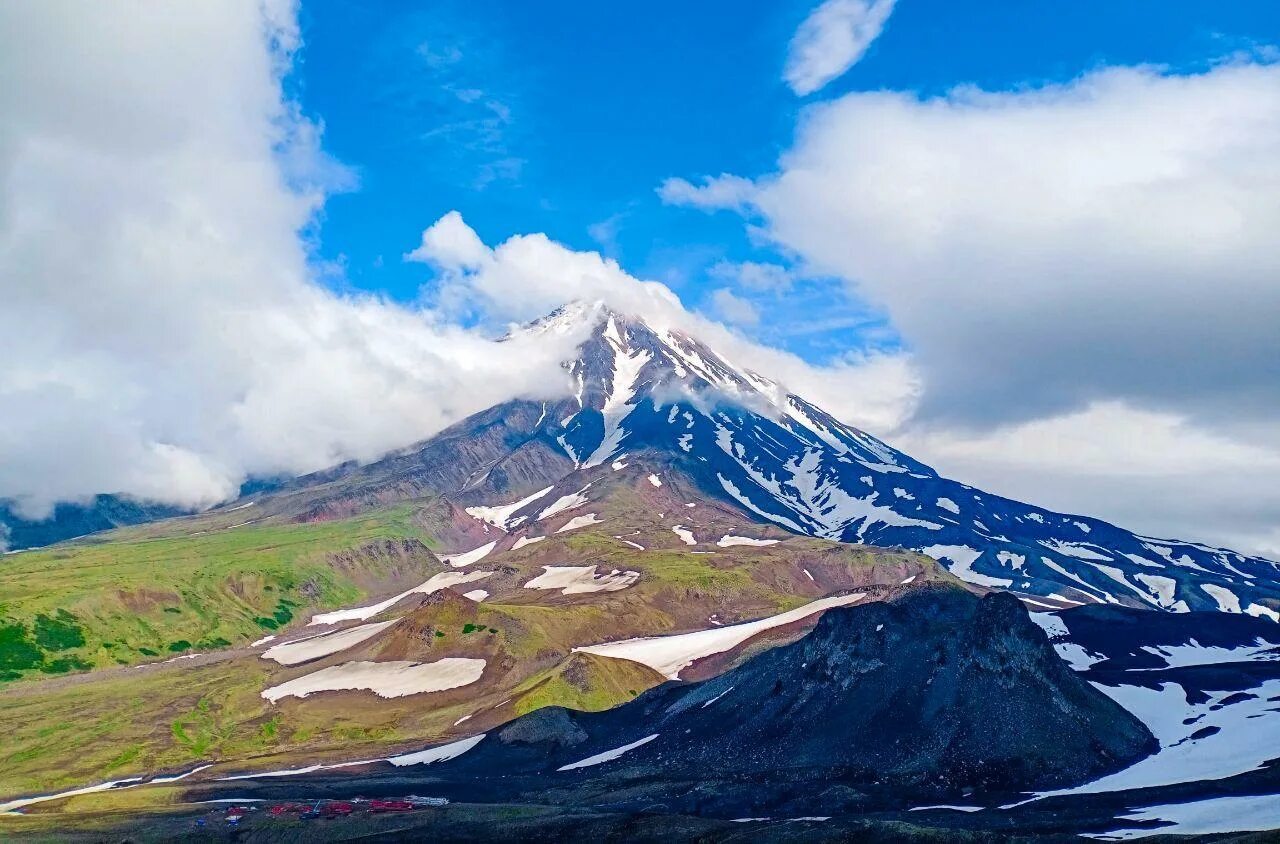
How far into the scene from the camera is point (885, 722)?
127 meters

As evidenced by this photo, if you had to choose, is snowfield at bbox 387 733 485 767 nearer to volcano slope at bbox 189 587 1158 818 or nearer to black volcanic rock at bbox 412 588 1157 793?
volcano slope at bbox 189 587 1158 818

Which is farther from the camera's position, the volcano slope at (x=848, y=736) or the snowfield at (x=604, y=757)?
the snowfield at (x=604, y=757)

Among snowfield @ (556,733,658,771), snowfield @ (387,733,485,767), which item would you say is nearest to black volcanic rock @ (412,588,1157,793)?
snowfield @ (556,733,658,771)

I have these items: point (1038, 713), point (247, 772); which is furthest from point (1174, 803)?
point (247, 772)

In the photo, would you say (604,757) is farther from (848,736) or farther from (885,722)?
(885,722)

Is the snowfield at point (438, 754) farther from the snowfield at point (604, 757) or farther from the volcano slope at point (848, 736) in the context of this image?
the snowfield at point (604, 757)

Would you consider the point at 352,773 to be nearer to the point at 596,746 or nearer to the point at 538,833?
the point at 596,746

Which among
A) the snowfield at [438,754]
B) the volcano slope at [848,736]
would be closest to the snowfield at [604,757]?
the volcano slope at [848,736]

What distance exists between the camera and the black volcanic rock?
384 feet

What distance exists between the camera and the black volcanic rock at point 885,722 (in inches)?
4606

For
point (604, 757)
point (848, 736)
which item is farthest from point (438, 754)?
point (848, 736)

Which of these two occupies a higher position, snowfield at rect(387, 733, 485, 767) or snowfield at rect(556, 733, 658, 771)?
snowfield at rect(387, 733, 485, 767)

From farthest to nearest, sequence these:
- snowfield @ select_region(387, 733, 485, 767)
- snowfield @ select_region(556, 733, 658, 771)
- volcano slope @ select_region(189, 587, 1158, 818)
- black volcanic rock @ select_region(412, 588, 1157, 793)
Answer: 1. snowfield @ select_region(387, 733, 485, 767)
2. snowfield @ select_region(556, 733, 658, 771)
3. black volcanic rock @ select_region(412, 588, 1157, 793)
4. volcano slope @ select_region(189, 587, 1158, 818)

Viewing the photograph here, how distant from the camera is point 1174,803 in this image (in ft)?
320
